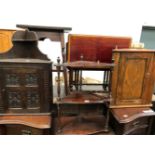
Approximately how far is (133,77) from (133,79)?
0.8 inches

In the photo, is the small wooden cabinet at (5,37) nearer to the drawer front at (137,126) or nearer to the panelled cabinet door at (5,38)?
the panelled cabinet door at (5,38)

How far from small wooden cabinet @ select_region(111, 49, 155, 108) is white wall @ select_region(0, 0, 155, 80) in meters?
1.00

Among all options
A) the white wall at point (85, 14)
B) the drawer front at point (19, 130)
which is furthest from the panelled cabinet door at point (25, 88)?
the white wall at point (85, 14)

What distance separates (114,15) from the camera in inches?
90.0

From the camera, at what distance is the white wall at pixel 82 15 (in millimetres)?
2127

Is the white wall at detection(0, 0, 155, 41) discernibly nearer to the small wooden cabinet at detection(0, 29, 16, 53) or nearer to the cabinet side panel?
the small wooden cabinet at detection(0, 29, 16, 53)

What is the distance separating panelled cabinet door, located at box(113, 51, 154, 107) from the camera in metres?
1.41

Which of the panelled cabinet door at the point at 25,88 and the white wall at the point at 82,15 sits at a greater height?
the white wall at the point at 82,15

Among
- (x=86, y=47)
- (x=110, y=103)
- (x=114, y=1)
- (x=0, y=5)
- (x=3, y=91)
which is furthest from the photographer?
(x=114, y=1)

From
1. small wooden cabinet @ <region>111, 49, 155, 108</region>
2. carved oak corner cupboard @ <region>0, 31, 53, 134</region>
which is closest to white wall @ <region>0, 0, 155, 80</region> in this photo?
carved oak corner cupboard @ <region>0, 31, 53, 134</region>

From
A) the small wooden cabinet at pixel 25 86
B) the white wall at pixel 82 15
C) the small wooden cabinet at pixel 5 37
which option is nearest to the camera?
the small wooden cabinet at pixel 25 86
